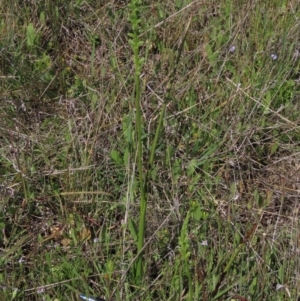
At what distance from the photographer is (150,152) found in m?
2.24

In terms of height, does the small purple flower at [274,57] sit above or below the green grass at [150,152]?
above

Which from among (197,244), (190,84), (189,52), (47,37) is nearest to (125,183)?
(197,244)

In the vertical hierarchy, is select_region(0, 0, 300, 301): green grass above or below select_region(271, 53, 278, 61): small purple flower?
below

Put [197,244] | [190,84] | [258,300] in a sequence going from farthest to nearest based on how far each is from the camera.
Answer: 1. [190,84]
2. [197,244]
3. [258,300]

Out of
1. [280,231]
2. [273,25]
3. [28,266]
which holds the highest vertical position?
[273,25]

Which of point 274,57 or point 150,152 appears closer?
point 150,152

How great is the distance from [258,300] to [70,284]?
0.56 metres

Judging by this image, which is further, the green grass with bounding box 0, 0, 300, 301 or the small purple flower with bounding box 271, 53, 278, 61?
the small purple flower with bounding box 271, 53, 278, 61

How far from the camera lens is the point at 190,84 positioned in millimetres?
2650

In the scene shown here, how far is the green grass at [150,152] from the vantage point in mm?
2004

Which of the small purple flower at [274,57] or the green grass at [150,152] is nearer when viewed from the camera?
the green grass at [150,152]

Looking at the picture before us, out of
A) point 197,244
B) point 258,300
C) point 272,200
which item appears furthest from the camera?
point 272,200

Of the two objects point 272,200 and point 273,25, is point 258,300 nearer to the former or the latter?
point 272,200

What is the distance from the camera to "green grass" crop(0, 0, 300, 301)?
6.57 feet
